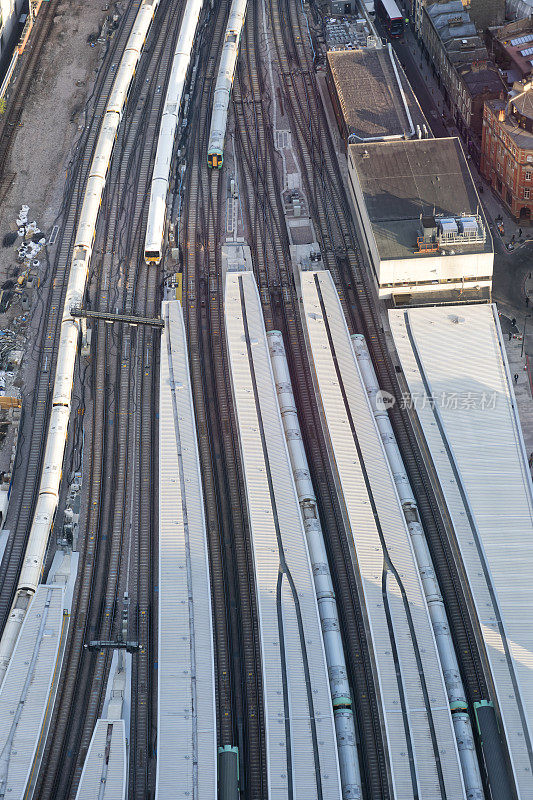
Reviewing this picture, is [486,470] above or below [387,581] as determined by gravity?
above

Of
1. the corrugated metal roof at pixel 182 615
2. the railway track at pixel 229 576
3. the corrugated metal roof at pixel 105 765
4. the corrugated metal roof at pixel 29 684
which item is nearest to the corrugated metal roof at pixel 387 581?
the railway track at pixel 229 576

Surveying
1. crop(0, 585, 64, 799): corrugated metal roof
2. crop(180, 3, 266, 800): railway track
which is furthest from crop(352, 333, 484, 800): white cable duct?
crop(0, 585, 64, 799): corrugated metal roof

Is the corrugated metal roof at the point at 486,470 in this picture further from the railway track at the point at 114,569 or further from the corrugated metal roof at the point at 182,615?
the railway track at the point at 114,569

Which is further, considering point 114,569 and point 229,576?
point 114,569

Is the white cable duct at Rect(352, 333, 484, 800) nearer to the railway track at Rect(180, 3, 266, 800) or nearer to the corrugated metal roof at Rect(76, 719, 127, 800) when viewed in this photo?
the railway track at Rect(180, 3, 266, 800)

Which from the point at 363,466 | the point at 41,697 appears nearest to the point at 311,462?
the point at 363,466

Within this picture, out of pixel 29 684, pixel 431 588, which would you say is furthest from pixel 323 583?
pixel 29 684

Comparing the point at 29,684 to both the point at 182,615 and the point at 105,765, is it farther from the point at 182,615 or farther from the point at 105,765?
the point at 182,615
